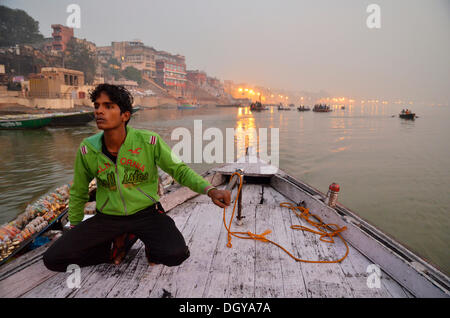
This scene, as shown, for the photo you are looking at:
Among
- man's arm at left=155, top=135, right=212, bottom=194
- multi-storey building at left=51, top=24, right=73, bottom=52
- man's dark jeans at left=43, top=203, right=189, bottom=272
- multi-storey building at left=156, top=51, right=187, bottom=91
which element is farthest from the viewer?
multi-storey building at left=156, top=51, right=187, bottom=91

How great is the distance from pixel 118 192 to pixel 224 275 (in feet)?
4.60

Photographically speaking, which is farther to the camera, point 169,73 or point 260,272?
point 169,73

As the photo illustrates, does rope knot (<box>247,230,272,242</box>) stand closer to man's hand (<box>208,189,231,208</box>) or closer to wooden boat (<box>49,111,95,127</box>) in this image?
man's hand (<box>208,189,231,208</box>)

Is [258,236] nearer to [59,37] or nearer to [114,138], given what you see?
[114,138]

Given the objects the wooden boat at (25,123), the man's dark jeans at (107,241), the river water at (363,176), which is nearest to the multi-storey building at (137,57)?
the wooden boat at (25,123)

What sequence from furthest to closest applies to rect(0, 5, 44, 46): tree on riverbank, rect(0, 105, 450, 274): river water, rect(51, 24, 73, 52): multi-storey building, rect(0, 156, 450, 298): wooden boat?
rect(51, 24, 73, 52): multi-storey building, rect(0, 5, 44, 46): tree on riverbank, rect(0, 105, 450, 274): river water, rect(0, 156, 450, 298): wooden boat

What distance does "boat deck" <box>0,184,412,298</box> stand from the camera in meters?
2.11

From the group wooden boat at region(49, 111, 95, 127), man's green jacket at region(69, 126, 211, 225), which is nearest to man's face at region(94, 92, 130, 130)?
man's green jacket at region(69, 126, 211, 225)

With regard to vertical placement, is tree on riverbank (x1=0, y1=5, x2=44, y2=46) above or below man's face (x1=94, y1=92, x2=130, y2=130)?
above

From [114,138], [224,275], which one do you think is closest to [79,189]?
[114,138]

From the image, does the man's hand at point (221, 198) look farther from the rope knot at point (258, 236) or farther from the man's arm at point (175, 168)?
the rope knot at point (258, 236)

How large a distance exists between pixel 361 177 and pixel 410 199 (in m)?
2.95

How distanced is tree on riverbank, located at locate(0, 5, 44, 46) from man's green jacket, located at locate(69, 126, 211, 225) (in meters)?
84.7

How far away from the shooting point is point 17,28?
65.9 metres
